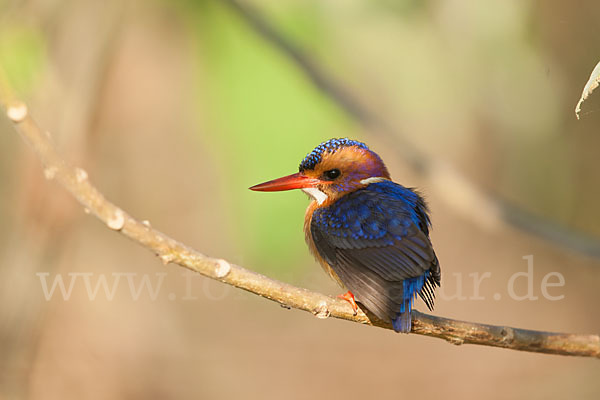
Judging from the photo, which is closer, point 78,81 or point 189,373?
point 78,81

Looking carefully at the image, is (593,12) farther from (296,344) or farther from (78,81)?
(296,344)

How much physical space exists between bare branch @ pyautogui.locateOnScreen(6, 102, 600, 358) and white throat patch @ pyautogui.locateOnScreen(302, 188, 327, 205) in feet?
1.43

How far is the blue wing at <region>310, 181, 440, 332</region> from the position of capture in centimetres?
167

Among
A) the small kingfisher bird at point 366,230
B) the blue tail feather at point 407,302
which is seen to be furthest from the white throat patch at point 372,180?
the blue tail feather at point 407,302

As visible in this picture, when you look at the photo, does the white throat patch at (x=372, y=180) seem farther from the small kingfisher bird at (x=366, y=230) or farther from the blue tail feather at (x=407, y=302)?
the blue tail feather at (x=407, y=302)

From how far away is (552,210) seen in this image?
139 inches

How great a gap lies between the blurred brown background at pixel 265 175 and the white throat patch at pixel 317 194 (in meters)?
0.41

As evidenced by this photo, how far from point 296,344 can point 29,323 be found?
217 centimetres

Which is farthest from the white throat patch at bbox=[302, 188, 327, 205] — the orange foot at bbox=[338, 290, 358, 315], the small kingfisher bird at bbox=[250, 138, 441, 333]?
the orange foot at bbox=[338, 290, 358, 315]

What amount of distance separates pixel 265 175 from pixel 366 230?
2.38 ft

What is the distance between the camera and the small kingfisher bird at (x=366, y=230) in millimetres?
1674

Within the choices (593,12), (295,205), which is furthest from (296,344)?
(593,12)

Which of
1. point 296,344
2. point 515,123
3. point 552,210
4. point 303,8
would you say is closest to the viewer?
point 303,8

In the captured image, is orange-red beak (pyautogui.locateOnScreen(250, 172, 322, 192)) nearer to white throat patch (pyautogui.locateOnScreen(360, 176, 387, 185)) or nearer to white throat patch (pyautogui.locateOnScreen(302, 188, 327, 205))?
white throat patch (pyautogui.locateOnScreen(302, 188, 327, 205))
